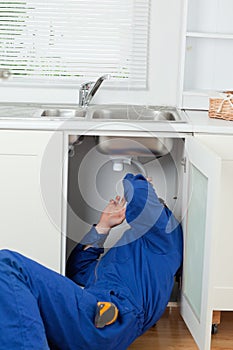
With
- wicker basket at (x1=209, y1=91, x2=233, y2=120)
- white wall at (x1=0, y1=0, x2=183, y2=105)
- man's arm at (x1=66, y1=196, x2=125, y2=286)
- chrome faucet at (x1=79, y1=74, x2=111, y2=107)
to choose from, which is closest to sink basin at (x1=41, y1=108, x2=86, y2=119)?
chrome faucet at (x1=79, y1=74, x2=111, y2=107)

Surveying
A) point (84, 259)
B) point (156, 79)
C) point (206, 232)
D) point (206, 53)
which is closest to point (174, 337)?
point (84, 259)

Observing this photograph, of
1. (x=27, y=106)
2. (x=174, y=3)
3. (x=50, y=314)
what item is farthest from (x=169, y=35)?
(x=50, y=314)

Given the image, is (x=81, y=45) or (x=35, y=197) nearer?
(x=35, y=197)

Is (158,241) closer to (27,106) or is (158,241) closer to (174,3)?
(27,106)

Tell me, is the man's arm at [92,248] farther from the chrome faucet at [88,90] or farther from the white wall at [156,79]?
the white wall at [156,79]

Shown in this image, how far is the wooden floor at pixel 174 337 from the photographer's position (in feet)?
8.63

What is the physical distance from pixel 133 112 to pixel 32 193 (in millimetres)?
705

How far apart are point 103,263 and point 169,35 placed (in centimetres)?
116

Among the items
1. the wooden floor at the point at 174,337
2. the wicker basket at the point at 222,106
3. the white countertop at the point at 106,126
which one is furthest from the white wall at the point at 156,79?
the wooden floor at the point at 174,337

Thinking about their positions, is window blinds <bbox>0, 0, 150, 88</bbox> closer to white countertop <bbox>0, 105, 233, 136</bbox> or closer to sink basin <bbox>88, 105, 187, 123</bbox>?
sink basin <bbox>88, 105, 187, 123</bbox>

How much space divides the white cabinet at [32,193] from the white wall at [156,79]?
62cm

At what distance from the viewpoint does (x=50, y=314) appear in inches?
81.8

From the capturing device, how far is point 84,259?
280 cm

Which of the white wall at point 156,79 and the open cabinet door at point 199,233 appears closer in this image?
the open cabinet door at point 199,233
